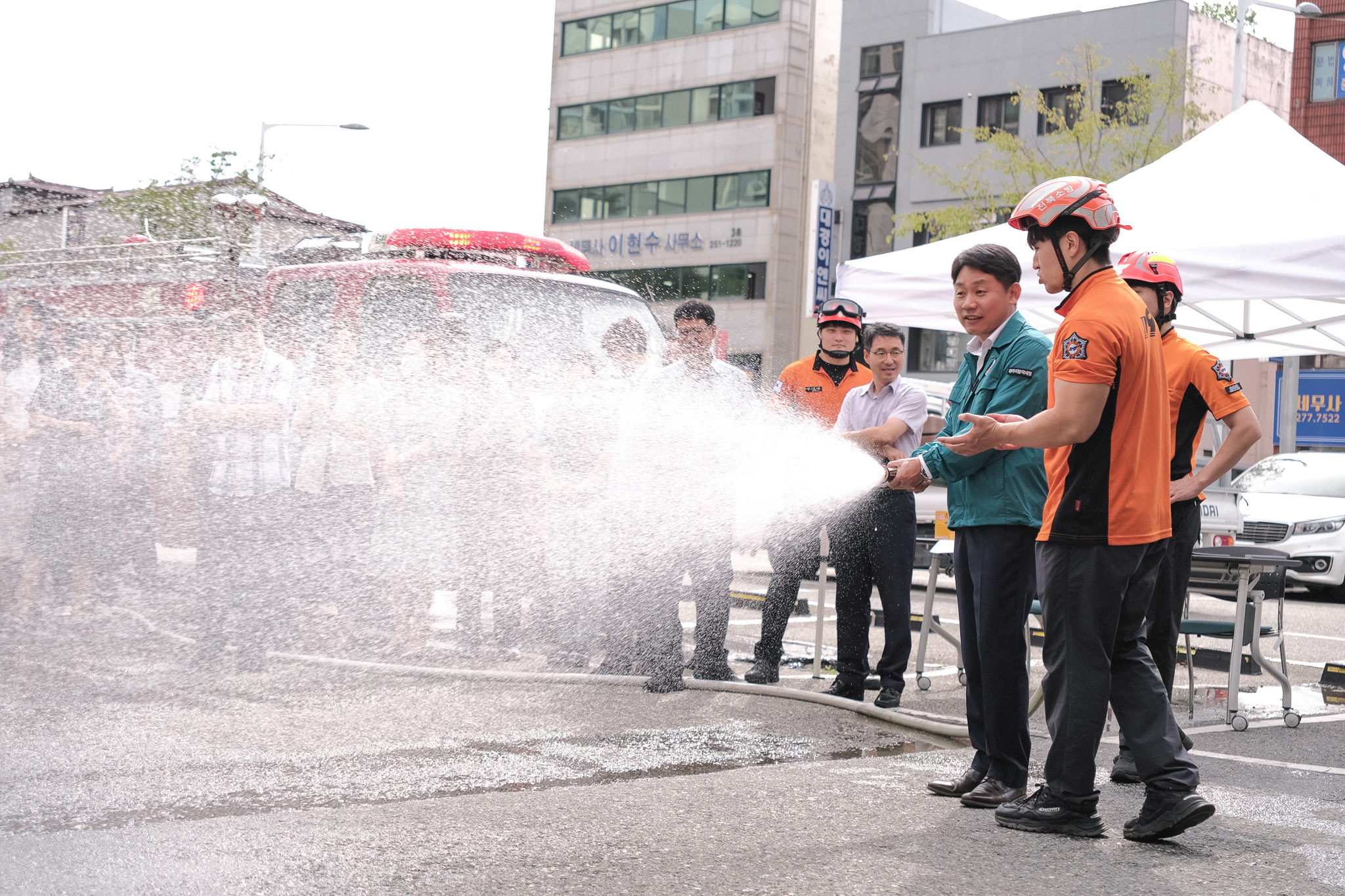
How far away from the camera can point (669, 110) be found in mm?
48875

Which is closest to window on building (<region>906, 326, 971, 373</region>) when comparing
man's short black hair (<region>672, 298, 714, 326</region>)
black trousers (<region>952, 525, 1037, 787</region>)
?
man's short black hair (<region>672, 298, 714, 326</region>)

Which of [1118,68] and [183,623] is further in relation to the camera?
[1118,68]

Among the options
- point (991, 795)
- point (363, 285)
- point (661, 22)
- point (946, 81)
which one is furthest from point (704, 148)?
point (991, 795)

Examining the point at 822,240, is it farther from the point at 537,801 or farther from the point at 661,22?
the point at 537,801

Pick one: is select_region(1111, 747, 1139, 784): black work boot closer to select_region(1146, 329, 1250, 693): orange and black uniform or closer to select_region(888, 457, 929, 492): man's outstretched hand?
select_region(1146, 329, 1250, 693): orange and black uniform

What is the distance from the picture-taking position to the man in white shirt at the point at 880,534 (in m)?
6.71

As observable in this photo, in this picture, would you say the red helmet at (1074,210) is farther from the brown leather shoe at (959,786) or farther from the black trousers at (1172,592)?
the brown leather shoe at (959,786)

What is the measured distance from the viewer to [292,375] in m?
7.70

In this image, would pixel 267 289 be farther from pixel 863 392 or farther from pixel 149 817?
pixel 149 817

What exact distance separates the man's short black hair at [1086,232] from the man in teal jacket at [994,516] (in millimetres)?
482

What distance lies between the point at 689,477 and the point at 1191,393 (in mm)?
2676

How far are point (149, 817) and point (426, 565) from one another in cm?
436

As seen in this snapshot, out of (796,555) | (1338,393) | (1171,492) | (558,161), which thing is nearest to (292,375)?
(796,555)

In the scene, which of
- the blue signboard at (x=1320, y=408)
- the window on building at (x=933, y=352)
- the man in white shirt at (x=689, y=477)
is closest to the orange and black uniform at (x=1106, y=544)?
the man in white shirt at (x=689, y=477)
